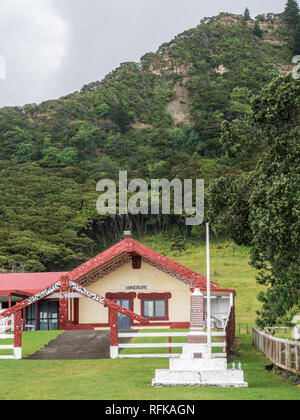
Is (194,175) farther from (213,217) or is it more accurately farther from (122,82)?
(122,82)

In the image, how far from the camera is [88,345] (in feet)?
74.9

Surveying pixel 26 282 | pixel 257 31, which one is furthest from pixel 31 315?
pixel 257 31

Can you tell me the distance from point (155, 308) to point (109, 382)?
46.1 ft

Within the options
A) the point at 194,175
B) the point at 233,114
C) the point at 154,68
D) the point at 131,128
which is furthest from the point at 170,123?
the point at 194,175

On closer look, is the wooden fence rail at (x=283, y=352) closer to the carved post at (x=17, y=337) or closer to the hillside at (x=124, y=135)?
the carved post at (x=17, y=337)

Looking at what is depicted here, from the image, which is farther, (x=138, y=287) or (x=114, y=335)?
(x=138, y=287)

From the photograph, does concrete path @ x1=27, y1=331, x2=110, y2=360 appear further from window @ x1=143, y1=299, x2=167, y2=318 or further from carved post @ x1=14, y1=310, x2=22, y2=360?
window @ x1=143, y1=299, x2=167, y2=318

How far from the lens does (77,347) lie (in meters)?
22.5

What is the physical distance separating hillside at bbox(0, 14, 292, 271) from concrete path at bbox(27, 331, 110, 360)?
90.6 ft

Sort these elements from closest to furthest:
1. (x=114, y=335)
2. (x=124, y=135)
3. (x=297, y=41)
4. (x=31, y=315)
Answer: (x=114, y=335) → (x=31, y=315) → (x=124, y=135) → (x=297, y=41)

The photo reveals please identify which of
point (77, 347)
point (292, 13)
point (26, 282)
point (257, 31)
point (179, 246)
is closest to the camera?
point (77, 347)

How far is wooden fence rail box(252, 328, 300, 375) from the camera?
16.3m

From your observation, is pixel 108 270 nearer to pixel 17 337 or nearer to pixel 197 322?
pixel 17 337
